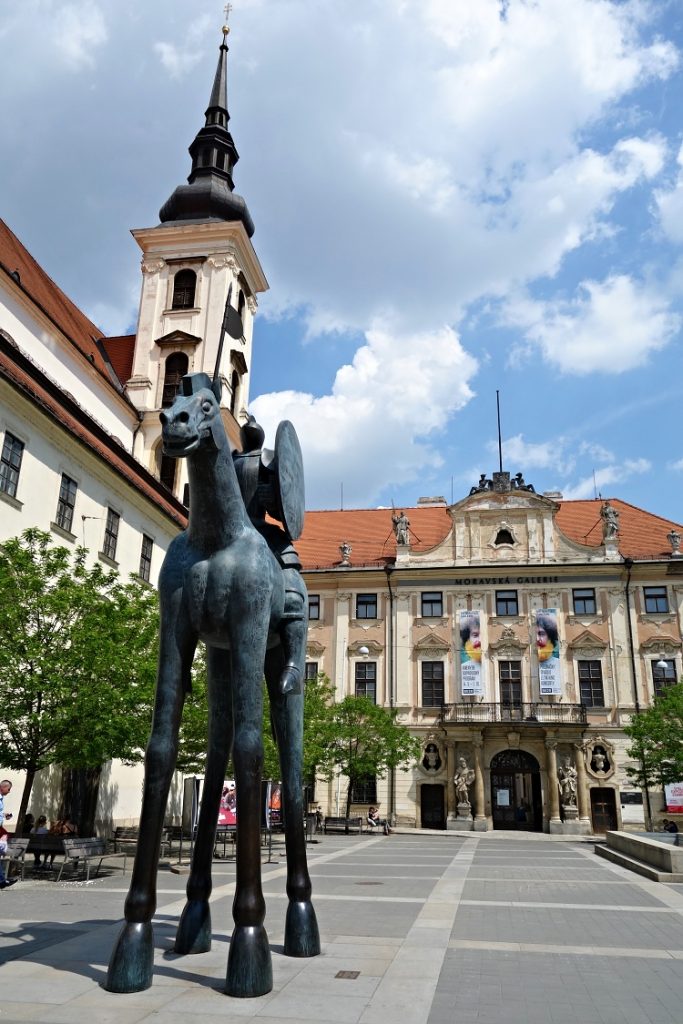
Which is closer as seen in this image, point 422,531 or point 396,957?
point 396,957

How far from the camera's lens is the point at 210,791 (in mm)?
8078

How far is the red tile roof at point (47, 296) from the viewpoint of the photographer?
30.5 metres

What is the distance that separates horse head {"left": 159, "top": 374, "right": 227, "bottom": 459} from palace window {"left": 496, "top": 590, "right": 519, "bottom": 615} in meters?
37.1

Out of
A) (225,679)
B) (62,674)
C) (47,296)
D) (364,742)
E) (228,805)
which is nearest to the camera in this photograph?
(225,679)

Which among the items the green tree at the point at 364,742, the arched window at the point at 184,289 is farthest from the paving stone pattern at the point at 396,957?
the arched window at the point at 184,289

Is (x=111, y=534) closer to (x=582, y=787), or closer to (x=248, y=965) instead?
(x=248, y=965)

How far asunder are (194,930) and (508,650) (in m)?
35.8

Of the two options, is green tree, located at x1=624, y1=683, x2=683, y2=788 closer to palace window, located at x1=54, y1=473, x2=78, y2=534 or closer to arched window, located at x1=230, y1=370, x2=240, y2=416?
palace window, located at x1=54, y1=473, x2=78, y2=534

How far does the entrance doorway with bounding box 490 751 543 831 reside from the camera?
128 ft

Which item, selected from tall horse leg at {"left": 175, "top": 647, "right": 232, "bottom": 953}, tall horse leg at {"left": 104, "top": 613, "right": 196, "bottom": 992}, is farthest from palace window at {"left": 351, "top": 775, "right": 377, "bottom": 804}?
tall horse leg at {"left": 104, "top": 613, "right": 196, "bottom": 992}

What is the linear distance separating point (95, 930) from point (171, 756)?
3691mm

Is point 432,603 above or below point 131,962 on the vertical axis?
above

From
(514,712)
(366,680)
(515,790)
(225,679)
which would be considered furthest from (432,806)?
(225,679)

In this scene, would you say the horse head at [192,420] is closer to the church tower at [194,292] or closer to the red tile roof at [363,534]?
the church tower at [194,292]
